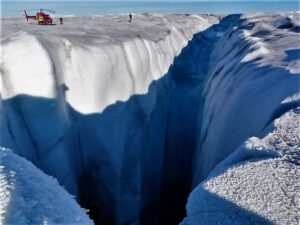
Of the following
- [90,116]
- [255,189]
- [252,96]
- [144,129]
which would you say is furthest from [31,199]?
[144,129]

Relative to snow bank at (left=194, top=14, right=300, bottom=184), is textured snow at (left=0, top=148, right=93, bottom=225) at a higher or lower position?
higher

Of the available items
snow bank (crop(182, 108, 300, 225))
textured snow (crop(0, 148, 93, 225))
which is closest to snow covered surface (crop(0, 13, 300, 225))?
snow bank (crop(182, 108, 300, 225))

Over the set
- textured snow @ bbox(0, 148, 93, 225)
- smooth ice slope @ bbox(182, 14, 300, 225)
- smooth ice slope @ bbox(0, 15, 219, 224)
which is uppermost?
textured snow @ bbox(0, 148, 93, 225)

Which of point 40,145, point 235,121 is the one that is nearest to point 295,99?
point 235,121

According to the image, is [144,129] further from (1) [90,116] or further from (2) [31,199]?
(2) [31,199]

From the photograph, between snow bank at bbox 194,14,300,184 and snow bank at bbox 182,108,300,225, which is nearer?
snow bank at bbox 182,108,300,225

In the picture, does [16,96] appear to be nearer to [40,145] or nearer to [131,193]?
[40,145]

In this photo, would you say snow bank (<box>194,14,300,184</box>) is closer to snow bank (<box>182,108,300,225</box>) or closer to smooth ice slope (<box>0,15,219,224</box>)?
snow bank (<box>182,108,300,225</box>)
